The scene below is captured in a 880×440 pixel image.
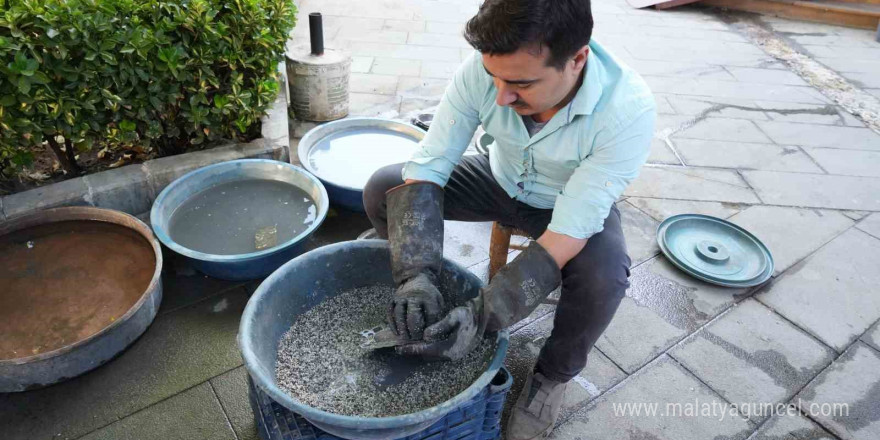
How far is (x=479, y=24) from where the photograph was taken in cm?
152

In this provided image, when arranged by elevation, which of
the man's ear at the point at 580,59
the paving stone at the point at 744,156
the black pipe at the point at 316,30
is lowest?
the paving stone at the point at 744,156

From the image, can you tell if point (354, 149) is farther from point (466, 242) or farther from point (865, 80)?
point (865, 80)

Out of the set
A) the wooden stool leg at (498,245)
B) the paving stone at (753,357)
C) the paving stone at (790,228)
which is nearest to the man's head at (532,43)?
the wooden stool leg at (498,245)

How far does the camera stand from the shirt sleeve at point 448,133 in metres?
1.95

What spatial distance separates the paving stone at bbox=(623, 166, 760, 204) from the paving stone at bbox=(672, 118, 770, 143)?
0.56 metres

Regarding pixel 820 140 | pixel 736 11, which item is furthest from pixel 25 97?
pixel 736 11

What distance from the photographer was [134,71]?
2395mm

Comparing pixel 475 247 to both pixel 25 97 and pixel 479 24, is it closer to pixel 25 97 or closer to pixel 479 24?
pixel 479 24

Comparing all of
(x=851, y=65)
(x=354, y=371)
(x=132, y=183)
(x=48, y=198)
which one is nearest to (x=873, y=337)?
(x=354, y=371)

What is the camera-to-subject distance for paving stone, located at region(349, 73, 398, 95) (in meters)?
4.48

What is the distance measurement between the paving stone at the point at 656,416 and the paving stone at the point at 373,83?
311cm

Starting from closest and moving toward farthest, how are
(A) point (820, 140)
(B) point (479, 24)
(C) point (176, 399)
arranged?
(B) point (479, 24), (C) point (176, 399), (A) point (820, 140)

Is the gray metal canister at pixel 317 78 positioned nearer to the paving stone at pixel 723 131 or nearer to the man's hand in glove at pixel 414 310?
the man's hand in glove at pixel 414 310

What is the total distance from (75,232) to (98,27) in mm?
910
